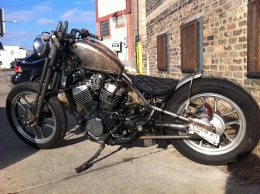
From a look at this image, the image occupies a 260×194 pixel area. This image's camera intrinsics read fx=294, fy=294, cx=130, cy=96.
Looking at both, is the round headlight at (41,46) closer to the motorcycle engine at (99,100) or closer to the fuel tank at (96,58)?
the fuel tank at (96,58)

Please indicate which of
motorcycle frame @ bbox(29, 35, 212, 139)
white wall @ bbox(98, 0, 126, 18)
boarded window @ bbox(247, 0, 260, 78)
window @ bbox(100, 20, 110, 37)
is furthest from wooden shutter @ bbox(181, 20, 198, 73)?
window @ bbox(100, 20, 110, 37)

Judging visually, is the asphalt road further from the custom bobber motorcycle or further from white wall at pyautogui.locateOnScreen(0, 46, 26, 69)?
white wall at pyautogui.locateOnScreen(0, 46, 26, 69)

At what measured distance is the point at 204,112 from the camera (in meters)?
2.87

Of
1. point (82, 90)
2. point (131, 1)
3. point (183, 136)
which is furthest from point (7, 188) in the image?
point (131, 1)

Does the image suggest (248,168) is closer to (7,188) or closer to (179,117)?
(179,117)

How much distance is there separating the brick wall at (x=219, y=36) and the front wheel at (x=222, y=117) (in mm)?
1570

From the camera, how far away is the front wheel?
2.79m

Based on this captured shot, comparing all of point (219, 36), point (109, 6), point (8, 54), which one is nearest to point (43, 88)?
point (219, 36)

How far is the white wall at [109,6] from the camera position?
1716cm

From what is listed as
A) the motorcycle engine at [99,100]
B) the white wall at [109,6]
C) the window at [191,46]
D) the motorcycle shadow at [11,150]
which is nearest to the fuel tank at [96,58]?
the motorcycle engine at [99,100]

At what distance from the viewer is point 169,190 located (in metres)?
2.62

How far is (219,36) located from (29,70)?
6.96 meters

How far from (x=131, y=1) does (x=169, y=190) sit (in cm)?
1424

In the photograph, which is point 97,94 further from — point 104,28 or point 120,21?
point 104,28
